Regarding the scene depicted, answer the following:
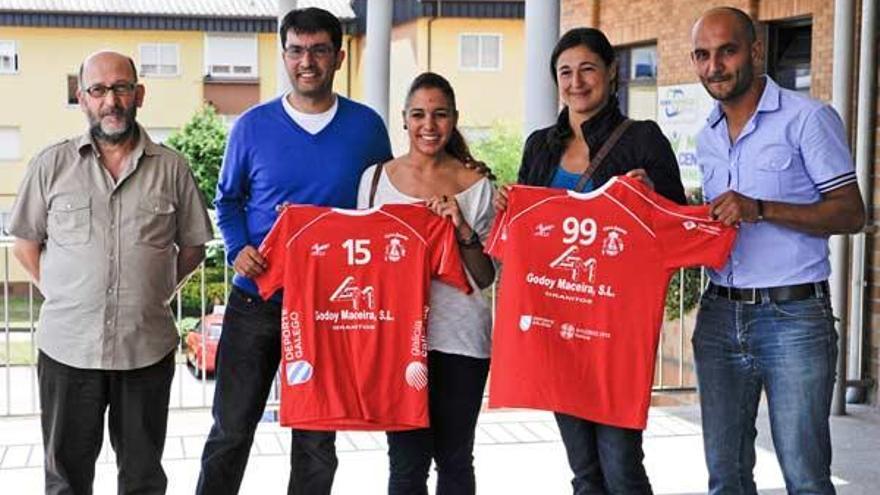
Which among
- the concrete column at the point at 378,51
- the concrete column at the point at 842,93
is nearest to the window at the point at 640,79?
the concrete column at the point at 378,51

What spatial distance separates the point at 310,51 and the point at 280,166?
0.35m

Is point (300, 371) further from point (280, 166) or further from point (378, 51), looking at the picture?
point (378, 51)

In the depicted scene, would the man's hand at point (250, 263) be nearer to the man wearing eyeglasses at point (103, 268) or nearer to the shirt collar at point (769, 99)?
the man wearing eyeglasses at point (103, 268)

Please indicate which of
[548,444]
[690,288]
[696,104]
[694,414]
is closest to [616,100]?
[548,444]

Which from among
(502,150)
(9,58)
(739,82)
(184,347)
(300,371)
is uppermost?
(9,58)

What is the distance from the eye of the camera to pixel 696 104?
12.3m

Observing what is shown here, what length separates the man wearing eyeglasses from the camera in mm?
3533

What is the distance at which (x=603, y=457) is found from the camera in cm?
340

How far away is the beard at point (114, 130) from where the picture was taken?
3523 millimetres

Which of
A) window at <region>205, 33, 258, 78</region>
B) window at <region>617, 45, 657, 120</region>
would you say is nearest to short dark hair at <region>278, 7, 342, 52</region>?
window at <region>617, 45, 657, 120</region>

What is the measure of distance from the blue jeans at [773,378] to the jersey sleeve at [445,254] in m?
0.70

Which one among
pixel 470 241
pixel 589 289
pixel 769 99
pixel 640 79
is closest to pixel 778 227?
pixel 769 99

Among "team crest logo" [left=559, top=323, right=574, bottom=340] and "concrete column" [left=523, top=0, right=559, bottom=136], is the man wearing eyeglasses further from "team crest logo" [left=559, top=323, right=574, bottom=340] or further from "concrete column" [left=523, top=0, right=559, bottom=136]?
"concrete column" [left=523, top=0, right=559, bottom=136]

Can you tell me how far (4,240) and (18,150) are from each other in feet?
109
